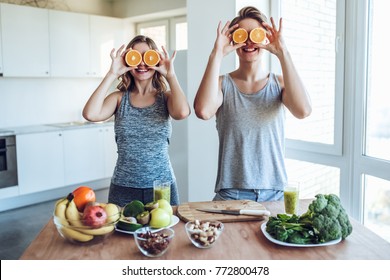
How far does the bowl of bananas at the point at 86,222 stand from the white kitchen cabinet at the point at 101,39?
448cm

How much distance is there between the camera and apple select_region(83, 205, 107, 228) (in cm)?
130

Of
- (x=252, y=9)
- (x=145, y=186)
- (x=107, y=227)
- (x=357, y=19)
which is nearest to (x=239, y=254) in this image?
(x=107, y=227)

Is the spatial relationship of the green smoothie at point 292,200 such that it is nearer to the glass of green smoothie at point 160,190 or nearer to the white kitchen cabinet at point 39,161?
the glass of green smoothie at point 160,190

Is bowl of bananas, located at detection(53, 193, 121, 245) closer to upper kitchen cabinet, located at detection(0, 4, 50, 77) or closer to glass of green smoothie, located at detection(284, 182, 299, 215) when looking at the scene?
glass of green smoothie, located at detection(284, 182, 299, 215)

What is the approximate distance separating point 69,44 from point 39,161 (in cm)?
152

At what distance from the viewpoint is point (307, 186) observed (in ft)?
10.0

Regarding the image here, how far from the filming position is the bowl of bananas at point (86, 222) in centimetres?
130

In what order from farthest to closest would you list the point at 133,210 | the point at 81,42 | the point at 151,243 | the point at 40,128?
the point at 81,42, the point at 40,128, the point at 133,210, the point at 151,243

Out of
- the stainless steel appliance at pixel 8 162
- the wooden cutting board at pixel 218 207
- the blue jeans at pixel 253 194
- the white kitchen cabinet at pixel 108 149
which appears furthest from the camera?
the white kitchen cabinet at pixel 108 149

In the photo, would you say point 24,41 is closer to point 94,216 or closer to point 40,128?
point 40,128

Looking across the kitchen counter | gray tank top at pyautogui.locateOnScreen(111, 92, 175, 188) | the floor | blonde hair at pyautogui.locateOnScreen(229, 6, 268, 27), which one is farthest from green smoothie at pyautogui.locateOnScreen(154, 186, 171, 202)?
the kitchen counter

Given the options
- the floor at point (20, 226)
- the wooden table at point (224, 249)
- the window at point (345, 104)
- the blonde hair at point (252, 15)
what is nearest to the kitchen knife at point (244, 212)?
the wooden table at point (224, 249)

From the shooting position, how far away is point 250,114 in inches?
71.1

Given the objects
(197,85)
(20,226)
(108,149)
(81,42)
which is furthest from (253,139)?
(81,42)
